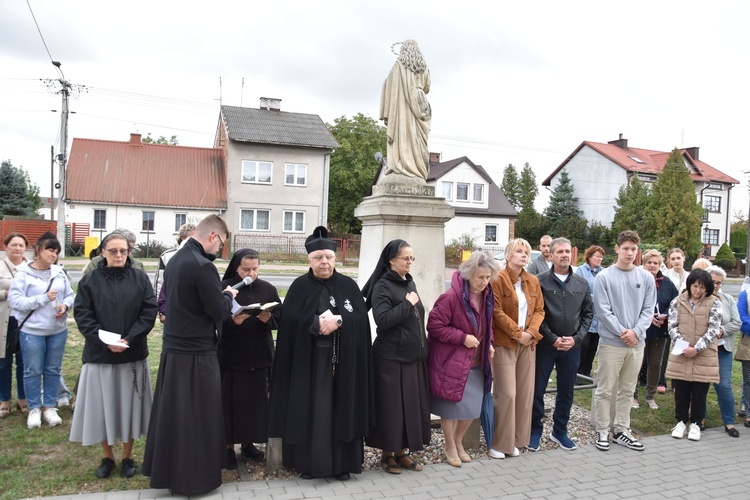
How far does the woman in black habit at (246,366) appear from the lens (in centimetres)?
487

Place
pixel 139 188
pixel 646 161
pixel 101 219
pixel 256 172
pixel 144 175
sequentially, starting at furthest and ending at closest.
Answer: pixel 646 161
pixel 256 172
pixel 144 175
pixel 139 188
pixel 101 219

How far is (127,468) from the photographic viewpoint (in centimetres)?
469

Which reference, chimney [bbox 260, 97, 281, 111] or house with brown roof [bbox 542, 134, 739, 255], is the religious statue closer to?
chimney [bbox 260, 97, 281, 111]

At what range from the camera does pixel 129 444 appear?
4.75 metres

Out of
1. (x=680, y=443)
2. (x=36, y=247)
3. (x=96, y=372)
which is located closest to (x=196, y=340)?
(x=96, y=372)

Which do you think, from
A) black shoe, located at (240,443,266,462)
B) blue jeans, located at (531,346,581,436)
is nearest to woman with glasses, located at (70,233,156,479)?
black shoe, located at (240,443,266,462)

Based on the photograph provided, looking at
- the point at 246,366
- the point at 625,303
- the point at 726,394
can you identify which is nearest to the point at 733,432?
the point at 726,394

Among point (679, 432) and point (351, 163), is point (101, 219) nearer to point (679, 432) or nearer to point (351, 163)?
point (351, 163)

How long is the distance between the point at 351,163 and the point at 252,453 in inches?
1708

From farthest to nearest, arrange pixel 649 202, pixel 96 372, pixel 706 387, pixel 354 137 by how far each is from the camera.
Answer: pixel 354 137
pixel 649 202
pixel 706 387
pixel 96 372

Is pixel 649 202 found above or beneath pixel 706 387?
above

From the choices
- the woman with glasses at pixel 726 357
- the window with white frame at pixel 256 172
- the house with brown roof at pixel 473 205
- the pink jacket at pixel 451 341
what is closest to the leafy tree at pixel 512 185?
the house with brown roof at pixel 473 205

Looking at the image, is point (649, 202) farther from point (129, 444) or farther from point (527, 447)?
point (129, 444)

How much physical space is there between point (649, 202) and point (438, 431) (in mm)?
39721
